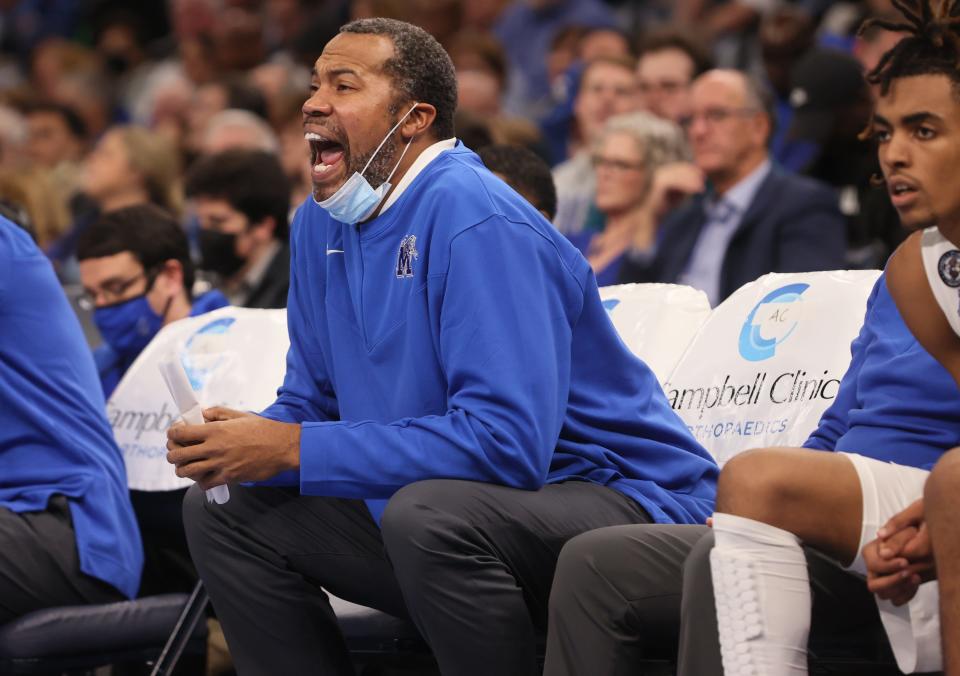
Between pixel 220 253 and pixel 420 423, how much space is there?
2990 mm

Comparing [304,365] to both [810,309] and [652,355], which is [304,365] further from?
[810,309]

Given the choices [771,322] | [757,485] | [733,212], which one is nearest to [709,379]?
[771,322]

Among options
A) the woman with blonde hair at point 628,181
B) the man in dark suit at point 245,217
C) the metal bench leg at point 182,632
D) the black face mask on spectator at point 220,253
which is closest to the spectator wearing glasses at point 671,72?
the woman with blonde hair at point 628,181

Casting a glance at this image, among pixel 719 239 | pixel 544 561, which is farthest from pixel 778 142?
pixel 544 561

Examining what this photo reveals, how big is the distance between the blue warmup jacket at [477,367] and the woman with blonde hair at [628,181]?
2.84 m

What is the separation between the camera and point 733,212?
586cm

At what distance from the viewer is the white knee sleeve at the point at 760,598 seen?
2.40 m

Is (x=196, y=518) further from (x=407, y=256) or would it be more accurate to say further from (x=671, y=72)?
(x=671, y=72)

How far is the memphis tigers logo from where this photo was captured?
312 centimetres

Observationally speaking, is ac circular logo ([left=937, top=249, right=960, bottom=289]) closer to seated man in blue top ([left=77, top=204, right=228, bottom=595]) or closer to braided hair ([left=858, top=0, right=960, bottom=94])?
braided hair ([left=858, top=0, right=960, bottom=94])

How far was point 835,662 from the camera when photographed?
2.84m

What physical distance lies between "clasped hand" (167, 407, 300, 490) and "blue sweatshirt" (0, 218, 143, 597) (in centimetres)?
98

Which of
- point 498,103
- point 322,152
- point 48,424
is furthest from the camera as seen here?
point 498,103

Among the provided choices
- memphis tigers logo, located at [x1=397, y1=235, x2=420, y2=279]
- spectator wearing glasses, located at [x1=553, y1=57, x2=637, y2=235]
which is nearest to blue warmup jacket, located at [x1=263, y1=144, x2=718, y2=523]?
memphis tigers logo, located at [x1=397, y1=235, x2=420, y2=279]
